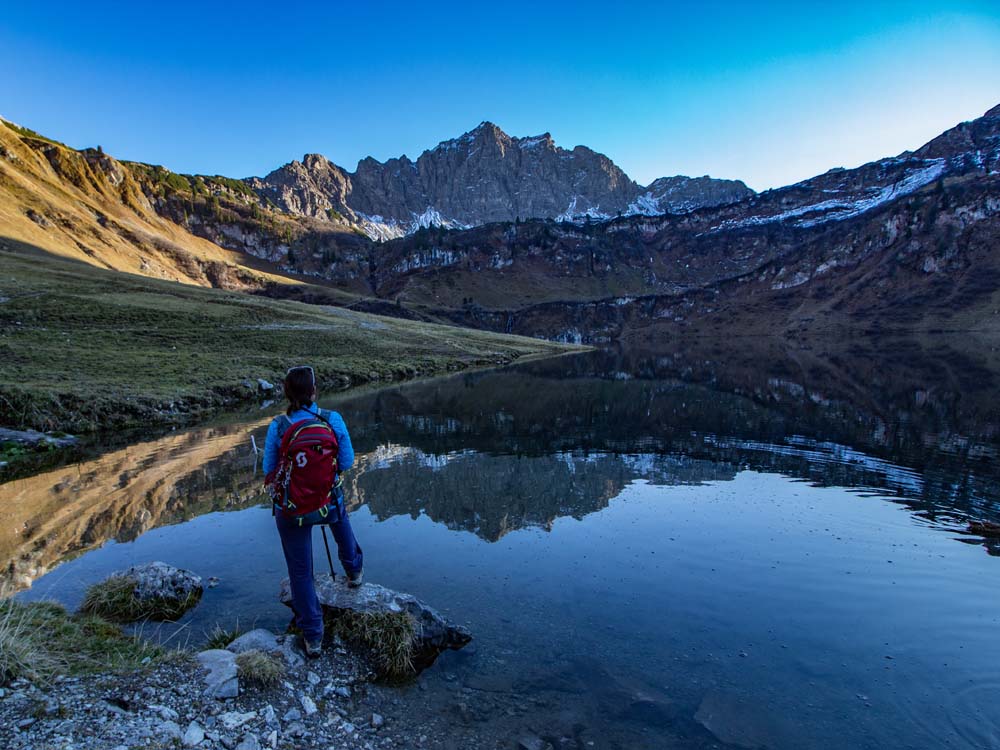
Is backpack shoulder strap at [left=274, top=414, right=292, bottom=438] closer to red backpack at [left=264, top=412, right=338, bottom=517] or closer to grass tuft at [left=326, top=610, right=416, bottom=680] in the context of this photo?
red backpack at [left=264, top=412, right=338, bottom=517]

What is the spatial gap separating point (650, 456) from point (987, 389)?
1479 inches

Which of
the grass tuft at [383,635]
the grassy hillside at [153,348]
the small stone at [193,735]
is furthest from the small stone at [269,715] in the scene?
the grassy hillside at [153,348]

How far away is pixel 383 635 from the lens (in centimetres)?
716

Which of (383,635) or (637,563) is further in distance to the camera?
(637,563)

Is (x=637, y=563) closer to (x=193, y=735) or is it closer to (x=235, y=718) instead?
(x=235, y=718)

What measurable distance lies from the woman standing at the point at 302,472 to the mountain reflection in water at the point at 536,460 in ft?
19.2

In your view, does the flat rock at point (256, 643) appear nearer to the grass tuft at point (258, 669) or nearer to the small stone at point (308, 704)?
the grass tuft at point (258, 669)

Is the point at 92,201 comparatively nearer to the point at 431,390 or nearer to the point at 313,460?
the point at 431,390

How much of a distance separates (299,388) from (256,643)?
3.52 meters

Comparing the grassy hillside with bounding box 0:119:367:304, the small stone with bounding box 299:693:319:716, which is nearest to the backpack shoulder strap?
the small stone with bounding box 299:693:319:716

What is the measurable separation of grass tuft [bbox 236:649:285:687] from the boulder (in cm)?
141

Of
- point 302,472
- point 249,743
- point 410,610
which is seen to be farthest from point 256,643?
point 302,472

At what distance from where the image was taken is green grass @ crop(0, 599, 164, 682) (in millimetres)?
5309

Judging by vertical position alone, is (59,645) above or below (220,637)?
above
